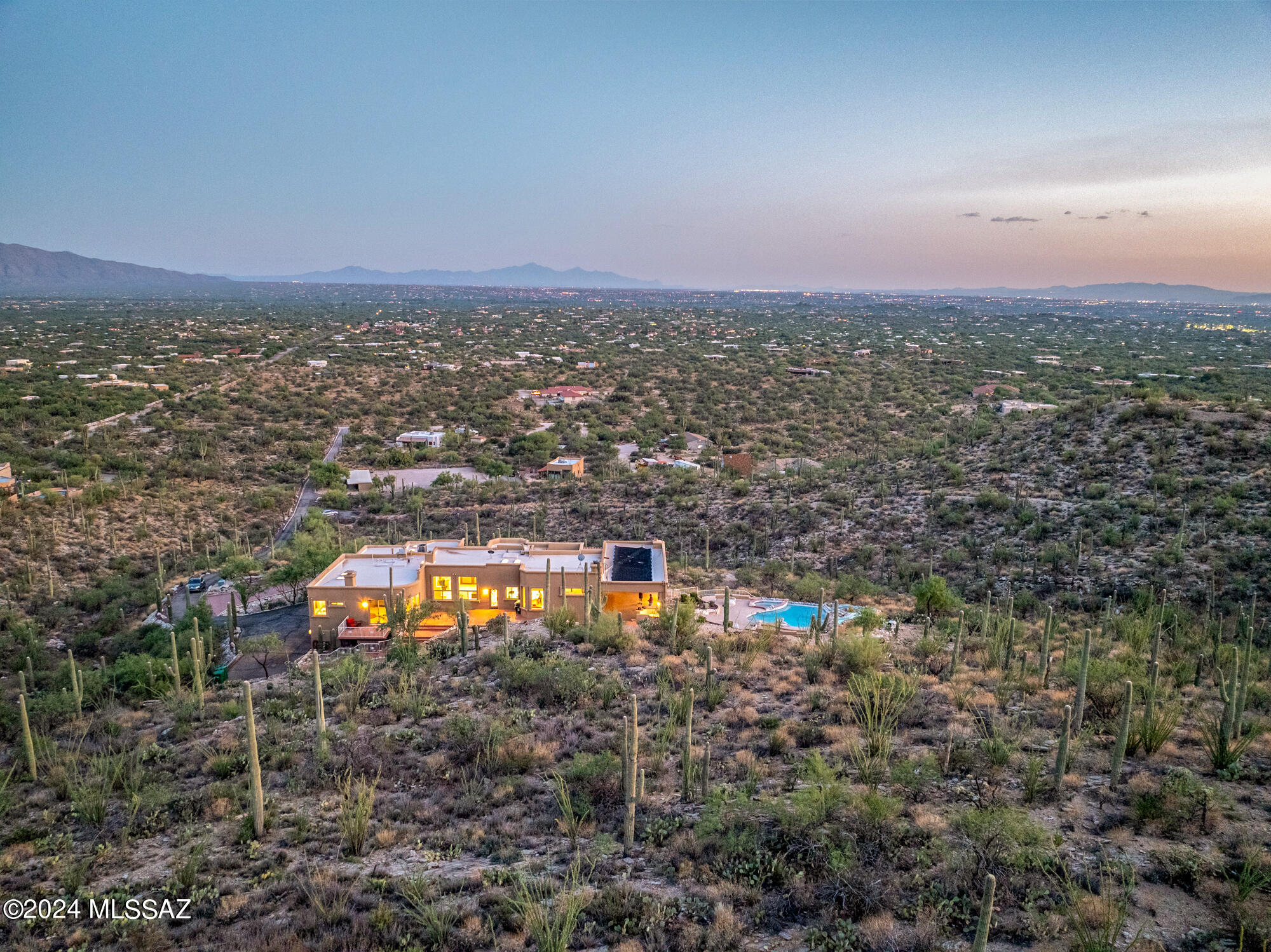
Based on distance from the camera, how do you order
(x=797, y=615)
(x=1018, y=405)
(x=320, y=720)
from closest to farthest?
(x=320, y=720) → (x=797, y=615) → (x=1018, y=405)

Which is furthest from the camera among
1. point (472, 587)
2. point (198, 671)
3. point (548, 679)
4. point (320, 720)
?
point (472, 587)

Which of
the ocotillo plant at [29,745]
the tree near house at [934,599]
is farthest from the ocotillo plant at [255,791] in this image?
the tree near house at [934,599]

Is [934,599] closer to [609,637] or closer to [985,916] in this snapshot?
[609,637]

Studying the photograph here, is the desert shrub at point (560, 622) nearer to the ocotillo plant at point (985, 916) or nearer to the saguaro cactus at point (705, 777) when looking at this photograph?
the saguaro cactus at point (705, 777)

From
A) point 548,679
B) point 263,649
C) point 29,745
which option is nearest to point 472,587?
point 263,649

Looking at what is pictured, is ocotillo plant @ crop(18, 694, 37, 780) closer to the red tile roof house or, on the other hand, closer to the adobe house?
the adobe house

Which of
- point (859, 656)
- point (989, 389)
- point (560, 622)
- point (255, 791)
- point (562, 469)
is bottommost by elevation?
point (562, 469)

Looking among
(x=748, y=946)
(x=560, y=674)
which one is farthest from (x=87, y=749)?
(x=748, y=946)
